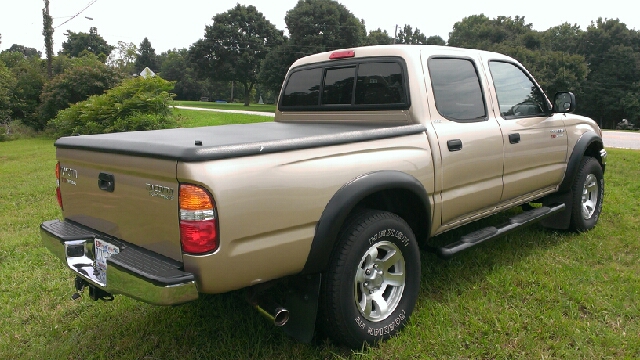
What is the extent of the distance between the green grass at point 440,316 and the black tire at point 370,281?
0.14 meters

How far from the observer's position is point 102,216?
2.69 metres

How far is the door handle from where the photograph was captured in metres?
3.29

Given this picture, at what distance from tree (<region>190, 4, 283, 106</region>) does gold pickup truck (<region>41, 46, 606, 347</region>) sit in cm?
5146

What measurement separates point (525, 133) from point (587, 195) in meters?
1.69

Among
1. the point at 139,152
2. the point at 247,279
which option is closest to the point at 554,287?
the point at 247,279

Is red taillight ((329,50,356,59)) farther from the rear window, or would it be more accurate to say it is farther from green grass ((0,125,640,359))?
green grass ((0,125,640,359))

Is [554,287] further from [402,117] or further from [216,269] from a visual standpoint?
[216,269]

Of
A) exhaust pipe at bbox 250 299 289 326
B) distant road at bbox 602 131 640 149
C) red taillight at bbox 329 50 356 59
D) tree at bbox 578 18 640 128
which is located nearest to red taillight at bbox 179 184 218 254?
exhaust pipe at bbox 250 299 289 326

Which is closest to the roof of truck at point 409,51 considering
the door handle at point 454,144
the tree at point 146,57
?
the door handle at point 454,144

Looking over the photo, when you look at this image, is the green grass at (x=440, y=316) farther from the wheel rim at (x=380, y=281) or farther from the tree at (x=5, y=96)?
the tree at (x=5, y=96)

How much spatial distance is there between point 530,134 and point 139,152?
3312 mm

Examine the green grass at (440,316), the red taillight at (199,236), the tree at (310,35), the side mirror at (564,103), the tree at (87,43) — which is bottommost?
the green grass at (440,316)

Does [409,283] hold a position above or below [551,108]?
below

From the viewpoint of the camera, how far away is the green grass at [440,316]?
287 cm
